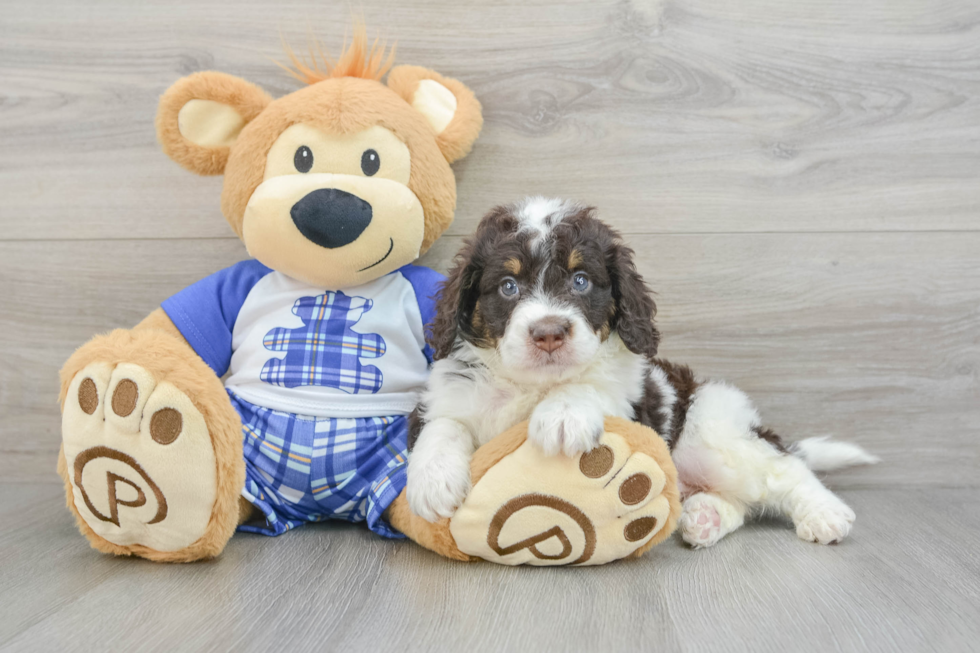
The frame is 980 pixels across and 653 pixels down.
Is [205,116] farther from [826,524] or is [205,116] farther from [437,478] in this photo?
[826,524]

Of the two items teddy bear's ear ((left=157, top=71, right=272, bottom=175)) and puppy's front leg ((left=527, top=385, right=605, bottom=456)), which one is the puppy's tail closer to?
puppy's front leg ((left=527, top=385, right=605, bottom=456))

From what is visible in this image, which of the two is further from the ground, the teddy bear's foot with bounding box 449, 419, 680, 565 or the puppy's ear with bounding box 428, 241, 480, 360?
the puppy's ear with bounding box 428, 241, 480, 360

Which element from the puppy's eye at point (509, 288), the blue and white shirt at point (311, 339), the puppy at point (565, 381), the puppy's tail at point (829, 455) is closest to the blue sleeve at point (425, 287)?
the blue and white shirt at point (311, 339)

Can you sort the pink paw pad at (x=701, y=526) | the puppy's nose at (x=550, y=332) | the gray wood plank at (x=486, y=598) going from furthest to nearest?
the pink paw pad at (x=701, y=526) < the puppy's nose at (x=550, y=332) < the gray wood plank at (x=486, y=598)

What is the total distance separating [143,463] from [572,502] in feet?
3.02

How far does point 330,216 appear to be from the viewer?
1.75 meters

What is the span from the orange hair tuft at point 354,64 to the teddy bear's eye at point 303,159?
0.98 feet

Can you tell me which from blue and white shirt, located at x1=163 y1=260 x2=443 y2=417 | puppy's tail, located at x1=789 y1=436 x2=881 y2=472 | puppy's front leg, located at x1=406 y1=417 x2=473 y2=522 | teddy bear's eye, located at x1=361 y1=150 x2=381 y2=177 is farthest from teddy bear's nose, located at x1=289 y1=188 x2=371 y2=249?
puppy's tail, located at x1=789 y1=436 x2=881 y2=472

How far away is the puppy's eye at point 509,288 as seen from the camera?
5.19ft

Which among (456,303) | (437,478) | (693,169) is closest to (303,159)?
(456,303)

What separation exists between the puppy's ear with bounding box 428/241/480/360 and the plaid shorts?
13.4 inches

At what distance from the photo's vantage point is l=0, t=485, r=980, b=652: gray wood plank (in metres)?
1.22

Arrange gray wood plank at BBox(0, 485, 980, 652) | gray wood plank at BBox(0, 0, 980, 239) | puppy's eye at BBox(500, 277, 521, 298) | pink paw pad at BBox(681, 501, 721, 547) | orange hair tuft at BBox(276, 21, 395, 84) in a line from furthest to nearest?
1. gray wood plank at BBox(0, 0, 980, 239)
2. orange hair tuft at BBox(276, 21, 395, 84)
3. pink paw pad at BBox(681, 501, 721, 547)
4. puppy's eye at BBox(500, 277, 521, 298)
5. gray wood plank at BBox(0, 485, 980, 652)

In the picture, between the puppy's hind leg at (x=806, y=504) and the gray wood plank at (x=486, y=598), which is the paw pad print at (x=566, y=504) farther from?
the puppy's hind leg at (x=806, y=504)
